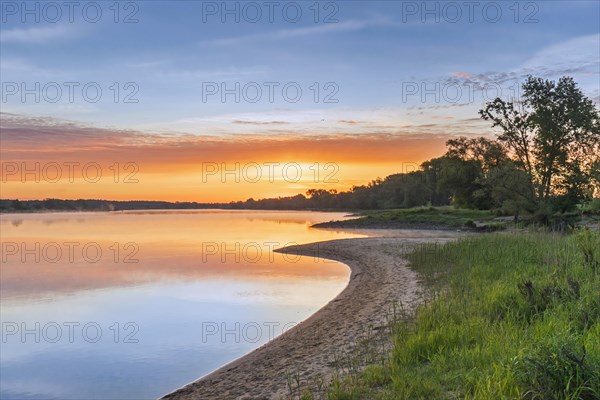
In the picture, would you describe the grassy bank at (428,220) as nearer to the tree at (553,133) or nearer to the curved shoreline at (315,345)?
the tree at (553,133)

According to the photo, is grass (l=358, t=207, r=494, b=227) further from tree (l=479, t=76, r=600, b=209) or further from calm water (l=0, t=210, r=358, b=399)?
calm water (l=0, t=210, r=358, b=399)

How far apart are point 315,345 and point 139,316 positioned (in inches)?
332

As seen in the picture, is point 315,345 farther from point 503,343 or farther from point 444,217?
point 444,217

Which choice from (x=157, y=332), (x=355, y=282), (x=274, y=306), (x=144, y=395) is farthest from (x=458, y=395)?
(x=355, y=282)

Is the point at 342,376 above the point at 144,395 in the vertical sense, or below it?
above

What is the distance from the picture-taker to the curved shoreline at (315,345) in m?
8.22

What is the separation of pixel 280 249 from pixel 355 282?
1742cm

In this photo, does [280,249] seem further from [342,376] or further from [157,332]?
[342,376]

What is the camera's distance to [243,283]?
2266cm

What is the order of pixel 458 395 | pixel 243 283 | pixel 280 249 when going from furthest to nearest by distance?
pixel 280 249 → pixel 243 283 → pixel 458 395

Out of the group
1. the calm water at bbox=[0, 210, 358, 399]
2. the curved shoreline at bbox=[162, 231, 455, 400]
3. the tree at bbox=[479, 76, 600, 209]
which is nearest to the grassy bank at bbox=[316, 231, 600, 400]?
the curved shoreline at bbox=[162, 231, 455, 400]

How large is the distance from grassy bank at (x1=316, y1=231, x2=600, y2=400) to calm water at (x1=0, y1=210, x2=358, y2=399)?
16.8 ft

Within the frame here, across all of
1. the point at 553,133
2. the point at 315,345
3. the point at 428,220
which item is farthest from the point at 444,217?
the point at 315,345

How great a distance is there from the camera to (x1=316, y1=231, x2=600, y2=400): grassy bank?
5137mm
